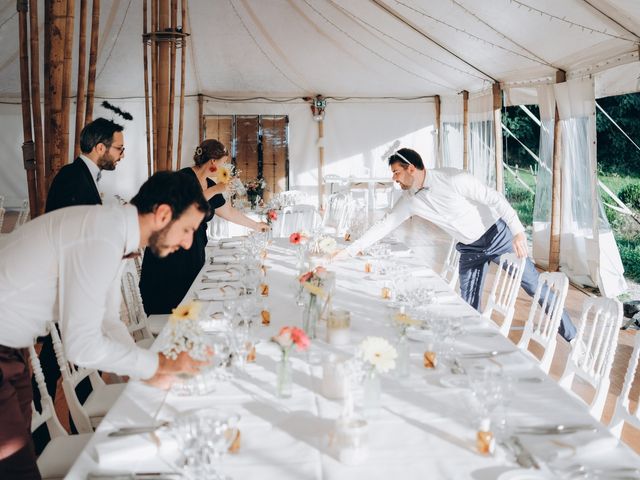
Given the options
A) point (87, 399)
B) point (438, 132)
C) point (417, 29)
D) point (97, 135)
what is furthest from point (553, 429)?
point (438, 132)

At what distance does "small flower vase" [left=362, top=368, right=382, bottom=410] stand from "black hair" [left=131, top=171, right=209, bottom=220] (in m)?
0.75

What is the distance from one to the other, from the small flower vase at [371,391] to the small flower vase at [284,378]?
0.26 metres

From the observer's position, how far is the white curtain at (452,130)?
11719 millimetres

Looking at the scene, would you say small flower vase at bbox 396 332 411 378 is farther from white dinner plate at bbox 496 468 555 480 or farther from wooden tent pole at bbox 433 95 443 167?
wooden tent pole at bbox 433 95 443 167

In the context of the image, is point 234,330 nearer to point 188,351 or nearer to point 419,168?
point 188,351

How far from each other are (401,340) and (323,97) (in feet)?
34.7

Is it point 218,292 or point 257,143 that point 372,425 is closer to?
point 218,292


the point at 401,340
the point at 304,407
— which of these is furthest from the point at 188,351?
the point at 401,340

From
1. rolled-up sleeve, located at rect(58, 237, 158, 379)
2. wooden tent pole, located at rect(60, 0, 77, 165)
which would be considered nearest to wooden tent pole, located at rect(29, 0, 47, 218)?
wooden tent pole, located at rect(60, 0, 77, 165)

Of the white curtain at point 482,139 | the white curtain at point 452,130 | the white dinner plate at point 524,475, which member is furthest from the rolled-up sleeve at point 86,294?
the white curtain at point 452,130

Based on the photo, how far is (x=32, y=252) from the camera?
177 centimetres

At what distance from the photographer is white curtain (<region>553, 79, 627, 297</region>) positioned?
639 centimetres

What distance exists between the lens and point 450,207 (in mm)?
4352

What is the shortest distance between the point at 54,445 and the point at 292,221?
5874mm
